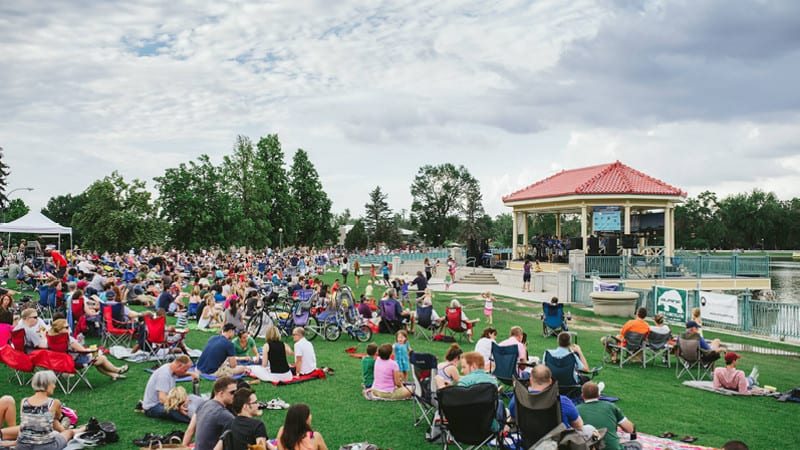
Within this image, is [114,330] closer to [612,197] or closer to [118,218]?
[612,197]

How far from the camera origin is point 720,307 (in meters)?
17.5

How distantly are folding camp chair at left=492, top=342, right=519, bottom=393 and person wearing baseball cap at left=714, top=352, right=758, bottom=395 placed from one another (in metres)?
3.64

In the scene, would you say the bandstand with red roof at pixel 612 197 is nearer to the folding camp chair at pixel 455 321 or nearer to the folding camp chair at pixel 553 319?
the folding camp chair at pixel 553 319

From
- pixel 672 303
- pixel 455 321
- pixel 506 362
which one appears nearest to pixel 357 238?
pixel 672 303

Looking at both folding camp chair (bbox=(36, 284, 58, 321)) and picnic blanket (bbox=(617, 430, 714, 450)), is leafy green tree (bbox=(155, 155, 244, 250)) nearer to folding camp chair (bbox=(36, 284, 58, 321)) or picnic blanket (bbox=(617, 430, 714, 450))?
folding camp chair (bbox=(36, 284, 58, 321))

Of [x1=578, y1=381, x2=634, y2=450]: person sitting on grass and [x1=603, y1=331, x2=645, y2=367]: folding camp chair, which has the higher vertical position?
[x1=578, y1=381, x2=634, y2=450]: person sitting on grass

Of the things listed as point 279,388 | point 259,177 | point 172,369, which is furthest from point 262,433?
point 259,177

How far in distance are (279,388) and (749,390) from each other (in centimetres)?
761

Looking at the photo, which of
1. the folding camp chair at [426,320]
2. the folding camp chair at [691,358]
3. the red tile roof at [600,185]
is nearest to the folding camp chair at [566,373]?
the folding camp chair at [691,358]

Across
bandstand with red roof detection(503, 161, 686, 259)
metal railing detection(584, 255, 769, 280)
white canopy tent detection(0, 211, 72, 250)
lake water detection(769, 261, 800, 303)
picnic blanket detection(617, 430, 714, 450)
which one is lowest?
lake water detection(769, 261, 800, 303)

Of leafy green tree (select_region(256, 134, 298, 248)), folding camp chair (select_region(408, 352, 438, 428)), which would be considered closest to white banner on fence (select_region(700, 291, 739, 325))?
folding camp chair (select_region(408, 352, 438, 428))

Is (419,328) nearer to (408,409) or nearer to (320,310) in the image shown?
(320,310)

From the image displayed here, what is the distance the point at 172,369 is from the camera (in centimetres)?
745

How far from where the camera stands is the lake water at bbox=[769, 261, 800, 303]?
3349 cm
